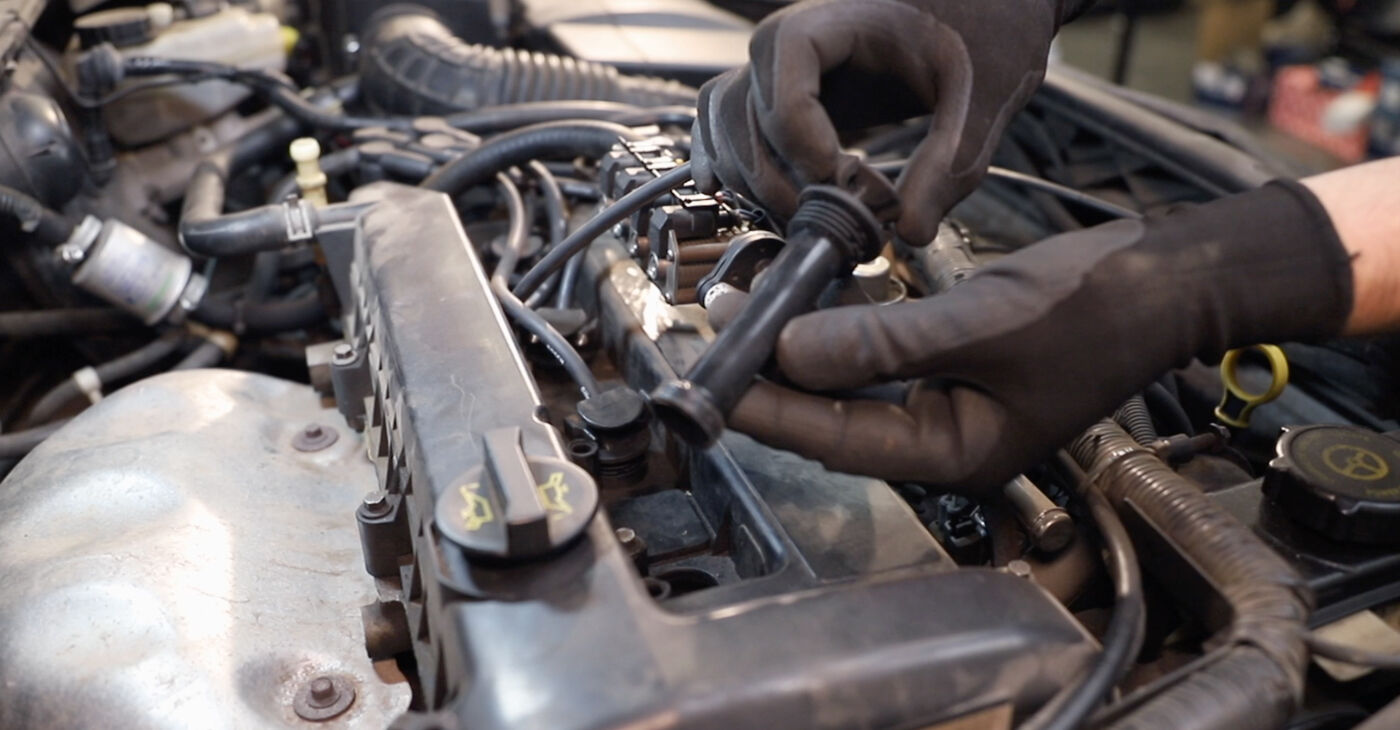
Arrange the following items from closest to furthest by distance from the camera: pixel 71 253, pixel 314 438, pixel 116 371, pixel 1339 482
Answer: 1. pixel 1339 482
2. pixel 314 438
3. pixel 71 253
4. pixel 116 371

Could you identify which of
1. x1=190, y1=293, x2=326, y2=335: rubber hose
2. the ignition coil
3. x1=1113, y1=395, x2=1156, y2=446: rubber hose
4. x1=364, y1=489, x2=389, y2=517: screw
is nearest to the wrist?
x1=1113, y1=395, x2=1156, y2=446: rubber hose

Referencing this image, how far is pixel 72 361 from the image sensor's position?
5.24ft

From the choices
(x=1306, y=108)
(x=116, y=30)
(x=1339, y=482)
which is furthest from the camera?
(x=1306, y=108)

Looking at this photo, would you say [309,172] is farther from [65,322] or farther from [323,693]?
[323,693]

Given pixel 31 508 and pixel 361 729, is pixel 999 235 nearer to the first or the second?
pixel 361 729

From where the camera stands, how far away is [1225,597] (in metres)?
0.67

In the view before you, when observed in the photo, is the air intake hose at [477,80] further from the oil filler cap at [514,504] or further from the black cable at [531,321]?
the oil filler cap at [514,504]

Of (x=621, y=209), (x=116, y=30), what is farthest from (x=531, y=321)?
(x=116, y=30)

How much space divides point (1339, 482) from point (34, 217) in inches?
54.3

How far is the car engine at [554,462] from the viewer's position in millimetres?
599

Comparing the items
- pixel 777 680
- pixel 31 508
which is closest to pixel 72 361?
pixel 31 508

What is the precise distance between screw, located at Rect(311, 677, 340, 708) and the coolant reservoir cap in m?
1.11

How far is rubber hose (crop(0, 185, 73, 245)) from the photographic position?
122cm

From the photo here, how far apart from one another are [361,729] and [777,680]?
15.3 inches
